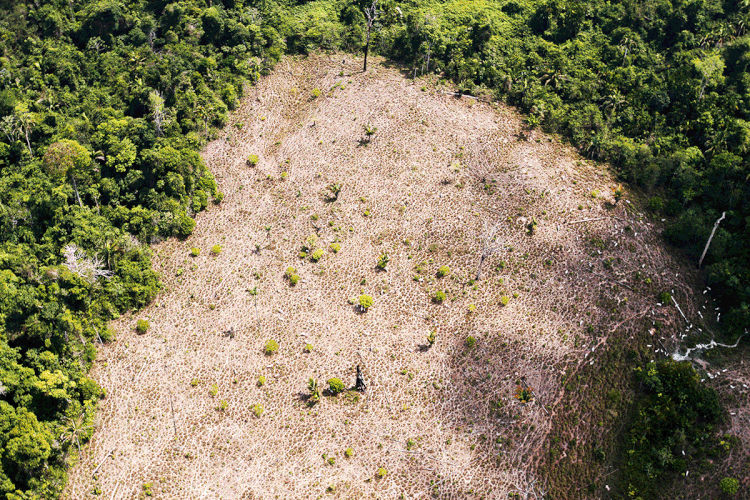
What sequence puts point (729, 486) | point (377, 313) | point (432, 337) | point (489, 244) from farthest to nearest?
point (489, 244) → point (377, 313) → point (432, 337) → point (729, 486)

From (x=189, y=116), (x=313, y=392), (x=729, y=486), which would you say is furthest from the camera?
(x=189, y=116)

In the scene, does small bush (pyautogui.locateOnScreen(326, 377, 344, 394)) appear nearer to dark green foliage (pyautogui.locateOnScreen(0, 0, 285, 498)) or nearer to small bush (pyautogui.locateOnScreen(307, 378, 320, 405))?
small bush (pyautogui.locateOnScreen(307, 378, 320, 405))

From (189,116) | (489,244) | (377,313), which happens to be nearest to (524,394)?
(377,313)

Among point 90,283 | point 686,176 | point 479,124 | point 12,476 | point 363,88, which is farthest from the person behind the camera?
point 363,88

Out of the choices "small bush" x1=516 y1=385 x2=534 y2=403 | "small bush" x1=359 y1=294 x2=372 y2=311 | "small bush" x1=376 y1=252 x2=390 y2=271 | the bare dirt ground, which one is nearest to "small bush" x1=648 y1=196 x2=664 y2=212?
the bare dirt ground

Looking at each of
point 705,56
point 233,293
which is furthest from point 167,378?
point 705,56

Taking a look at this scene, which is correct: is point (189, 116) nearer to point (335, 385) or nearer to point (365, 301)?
point (365, 301)

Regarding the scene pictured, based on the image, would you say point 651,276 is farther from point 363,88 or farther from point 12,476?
point 12,476
